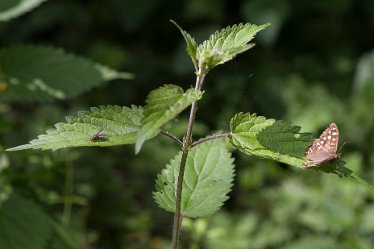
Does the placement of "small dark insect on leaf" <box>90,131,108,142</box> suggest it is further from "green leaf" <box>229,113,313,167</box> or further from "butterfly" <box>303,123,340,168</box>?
"butterfly" <box>303,123,340,168</box>

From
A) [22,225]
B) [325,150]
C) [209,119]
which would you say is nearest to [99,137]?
[325,150]

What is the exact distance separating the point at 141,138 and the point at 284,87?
2.74 m

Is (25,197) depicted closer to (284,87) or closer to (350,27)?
(284,87)

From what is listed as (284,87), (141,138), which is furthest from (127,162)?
(141,138)

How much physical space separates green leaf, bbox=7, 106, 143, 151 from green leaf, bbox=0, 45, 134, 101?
89cm

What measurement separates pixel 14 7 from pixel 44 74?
23 cm

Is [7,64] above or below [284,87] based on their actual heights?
below

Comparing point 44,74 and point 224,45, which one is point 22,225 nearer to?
point 44,74

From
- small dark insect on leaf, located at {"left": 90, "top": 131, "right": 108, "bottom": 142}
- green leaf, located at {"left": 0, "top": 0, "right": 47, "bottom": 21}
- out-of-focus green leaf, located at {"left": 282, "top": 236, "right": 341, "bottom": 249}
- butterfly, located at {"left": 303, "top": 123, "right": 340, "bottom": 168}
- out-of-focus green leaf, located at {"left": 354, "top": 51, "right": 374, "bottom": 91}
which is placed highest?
out-of-focus green leaf, located at {"left": 354, "top": 51, "right": 374, "bottom": 91}

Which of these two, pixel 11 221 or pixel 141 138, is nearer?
pixel 141 138

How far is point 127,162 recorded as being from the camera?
327 centimetres

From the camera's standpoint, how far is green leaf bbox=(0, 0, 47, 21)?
215 centimetres

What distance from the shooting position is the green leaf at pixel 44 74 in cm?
214

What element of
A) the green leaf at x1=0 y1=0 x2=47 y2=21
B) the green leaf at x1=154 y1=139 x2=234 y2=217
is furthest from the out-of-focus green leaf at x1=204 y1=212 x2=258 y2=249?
the green leaf at x1=154 y1=139 x2=234 y2=217
